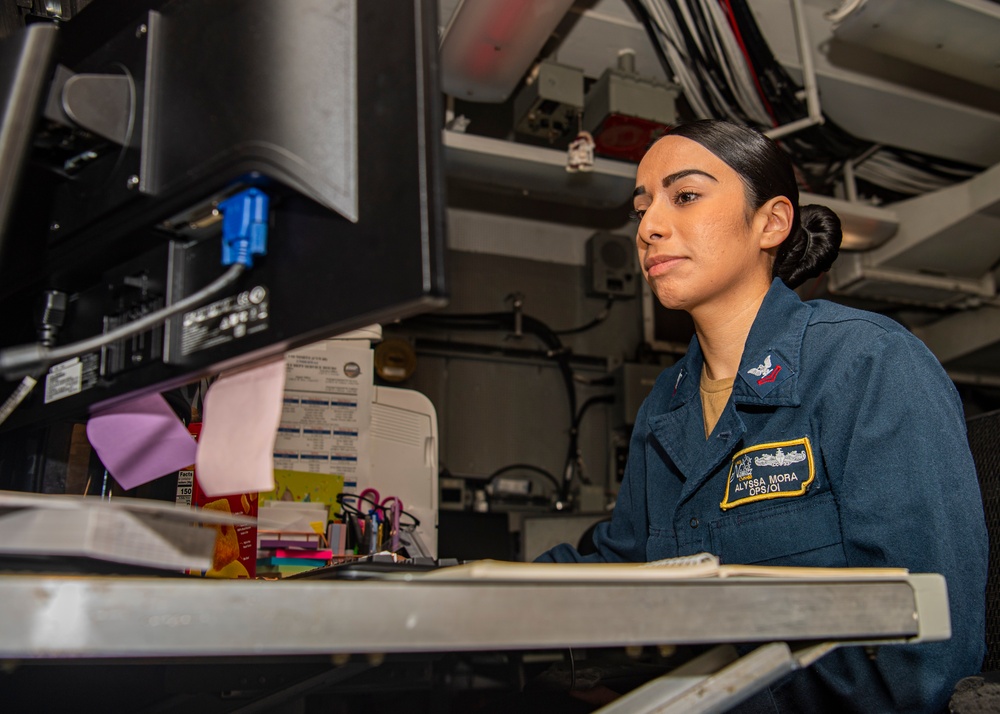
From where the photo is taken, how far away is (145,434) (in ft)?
2.91

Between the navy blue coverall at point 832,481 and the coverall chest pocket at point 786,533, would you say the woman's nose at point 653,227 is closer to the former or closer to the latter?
the navy blue coverall at point 832,481

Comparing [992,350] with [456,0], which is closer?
[456,0]

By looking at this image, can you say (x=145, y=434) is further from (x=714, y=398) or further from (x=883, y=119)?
(x=883, y=119)

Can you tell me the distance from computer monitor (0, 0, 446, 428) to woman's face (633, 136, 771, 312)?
890 millimetres

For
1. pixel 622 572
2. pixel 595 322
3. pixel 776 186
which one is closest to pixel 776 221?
pixel 776 186

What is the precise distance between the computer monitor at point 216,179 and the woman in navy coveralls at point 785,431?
685mm

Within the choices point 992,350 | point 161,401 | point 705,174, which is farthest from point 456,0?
point 992,350

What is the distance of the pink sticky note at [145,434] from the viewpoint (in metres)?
0.88

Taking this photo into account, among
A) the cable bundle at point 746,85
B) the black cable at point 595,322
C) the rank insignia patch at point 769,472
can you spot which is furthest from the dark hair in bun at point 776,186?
the black cable at point 595,322

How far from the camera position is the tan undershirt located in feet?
4.84

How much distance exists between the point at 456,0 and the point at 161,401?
213 cm

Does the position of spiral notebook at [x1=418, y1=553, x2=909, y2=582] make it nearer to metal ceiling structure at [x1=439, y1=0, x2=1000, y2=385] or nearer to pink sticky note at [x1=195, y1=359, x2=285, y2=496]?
pink sticky note at [x1=195, y1=359, x2=285, y2=496]

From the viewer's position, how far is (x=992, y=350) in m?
4.00

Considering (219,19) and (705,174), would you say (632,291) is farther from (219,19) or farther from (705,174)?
(219,19)
